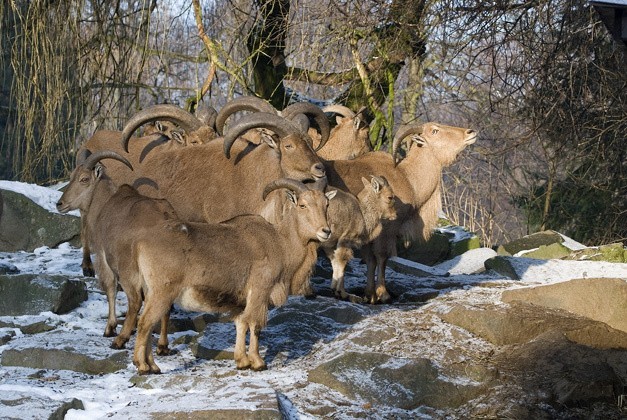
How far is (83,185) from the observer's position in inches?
403

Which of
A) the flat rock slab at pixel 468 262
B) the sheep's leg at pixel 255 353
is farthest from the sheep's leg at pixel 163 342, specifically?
the flat rock slab at pixel 468 262

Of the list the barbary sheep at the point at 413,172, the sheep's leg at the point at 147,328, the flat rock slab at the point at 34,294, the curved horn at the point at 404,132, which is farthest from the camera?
the curved horn at the point at 404,132

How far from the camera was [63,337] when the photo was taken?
9234 mm

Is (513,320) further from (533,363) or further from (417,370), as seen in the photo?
(417,370)

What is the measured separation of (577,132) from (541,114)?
147 centimetres

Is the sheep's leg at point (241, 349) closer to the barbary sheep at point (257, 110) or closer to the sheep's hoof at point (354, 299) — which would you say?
the sheep's hoof at point (354, 299)

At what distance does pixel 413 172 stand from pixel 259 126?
8.50 feet

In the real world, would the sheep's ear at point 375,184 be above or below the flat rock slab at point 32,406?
above

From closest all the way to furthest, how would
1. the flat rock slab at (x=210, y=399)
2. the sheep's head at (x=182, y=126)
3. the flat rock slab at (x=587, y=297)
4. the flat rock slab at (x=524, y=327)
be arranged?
Answer: the flat rock slab at (x=210, y=399)
the flat rock slab at (x=524, y=327)
the flat rock slab at (x=587, y=297)
the sheep's head at (x=182, y=126)

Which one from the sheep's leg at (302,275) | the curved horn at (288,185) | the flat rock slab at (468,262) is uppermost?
the curved horn at (288,185)

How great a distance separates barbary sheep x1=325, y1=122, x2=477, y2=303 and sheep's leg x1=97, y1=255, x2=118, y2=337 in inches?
130

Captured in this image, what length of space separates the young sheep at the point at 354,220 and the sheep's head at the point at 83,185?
246 cm

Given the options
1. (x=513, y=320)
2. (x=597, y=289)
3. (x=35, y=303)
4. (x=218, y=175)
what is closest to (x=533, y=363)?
(x=513, y=320)

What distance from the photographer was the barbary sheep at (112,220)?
859 cm
